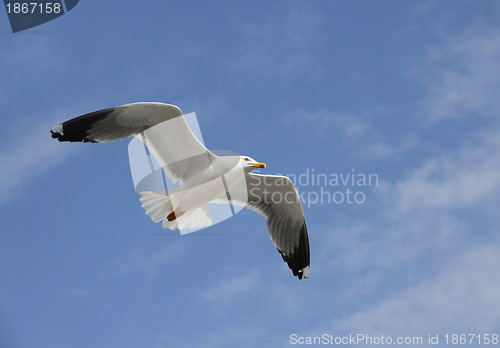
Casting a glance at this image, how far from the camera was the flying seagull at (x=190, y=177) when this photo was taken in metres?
8.35

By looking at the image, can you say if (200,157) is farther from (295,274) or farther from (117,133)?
(295,274)

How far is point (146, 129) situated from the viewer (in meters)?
8.55

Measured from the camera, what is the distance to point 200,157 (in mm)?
8719

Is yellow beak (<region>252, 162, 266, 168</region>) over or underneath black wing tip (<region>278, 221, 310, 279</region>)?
over

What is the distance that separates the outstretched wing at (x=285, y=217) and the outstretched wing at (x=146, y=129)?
3.40 ft

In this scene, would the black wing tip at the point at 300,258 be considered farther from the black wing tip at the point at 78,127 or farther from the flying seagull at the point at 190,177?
the black wing tip at the point at 78,127

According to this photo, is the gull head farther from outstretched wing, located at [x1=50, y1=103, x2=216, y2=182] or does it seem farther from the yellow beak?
outstretched wing, located at [x1=50, y1=103, x2=216, y2=182]

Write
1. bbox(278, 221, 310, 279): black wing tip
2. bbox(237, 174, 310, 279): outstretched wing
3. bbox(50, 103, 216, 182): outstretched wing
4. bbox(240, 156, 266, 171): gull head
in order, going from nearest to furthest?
bbox(50, 103, 216, 182): outstretched wing → bbox(240, 156, 266, 171): gull head → bbox(237, 174, 310, 279): outstretched wing → bbox(278, 221, 310, 279): black wing tip

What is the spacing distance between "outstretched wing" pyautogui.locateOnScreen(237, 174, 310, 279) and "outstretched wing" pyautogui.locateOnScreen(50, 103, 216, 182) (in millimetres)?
1035

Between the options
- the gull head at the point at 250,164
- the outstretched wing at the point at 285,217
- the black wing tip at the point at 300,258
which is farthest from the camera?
the black wing tip at the point at 300,258

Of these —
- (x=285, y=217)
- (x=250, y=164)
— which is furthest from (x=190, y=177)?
(x=285, y=217)

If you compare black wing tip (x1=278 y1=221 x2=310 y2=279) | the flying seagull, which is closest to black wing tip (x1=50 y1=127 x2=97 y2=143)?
the flying seagull

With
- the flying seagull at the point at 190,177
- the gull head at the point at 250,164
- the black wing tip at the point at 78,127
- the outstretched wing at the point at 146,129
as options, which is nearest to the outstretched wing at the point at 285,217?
the flying seagull at the point at 190,177

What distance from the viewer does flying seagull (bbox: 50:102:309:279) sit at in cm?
835
